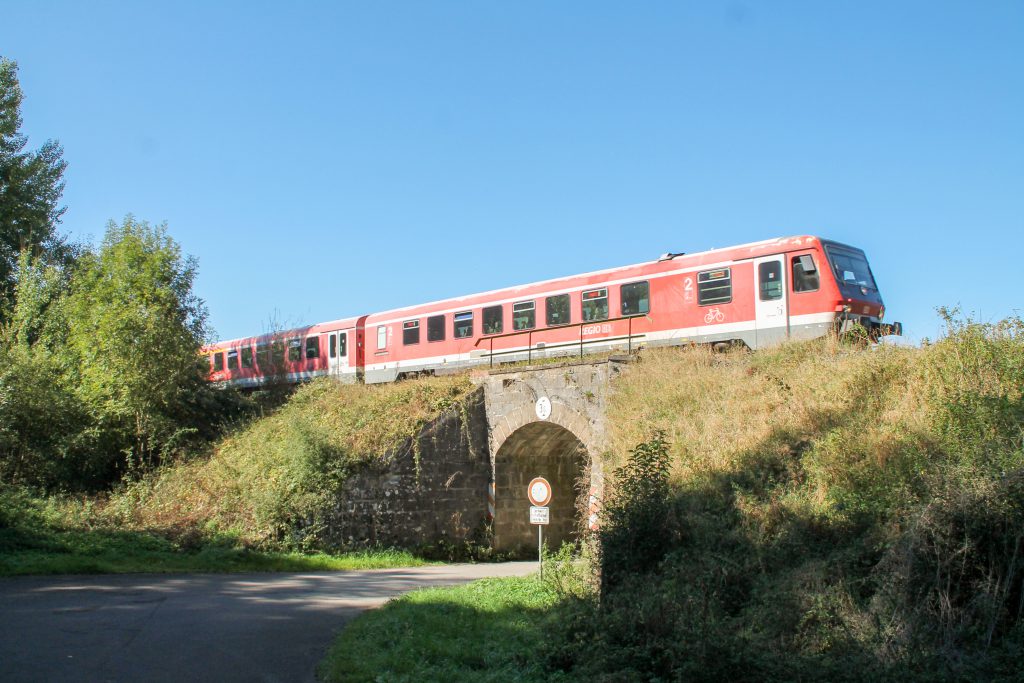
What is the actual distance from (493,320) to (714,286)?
6.98 m

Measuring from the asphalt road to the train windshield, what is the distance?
10.1m

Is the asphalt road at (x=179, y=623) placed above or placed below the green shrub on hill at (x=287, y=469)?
below

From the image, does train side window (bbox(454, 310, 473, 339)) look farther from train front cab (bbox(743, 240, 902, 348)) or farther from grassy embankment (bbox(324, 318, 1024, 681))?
grassy embankment (bbox(324, 318, 1024, 681))

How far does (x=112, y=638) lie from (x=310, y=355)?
19477 millimetres

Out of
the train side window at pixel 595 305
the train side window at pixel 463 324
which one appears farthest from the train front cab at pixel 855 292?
the train side window at pixel 463 324

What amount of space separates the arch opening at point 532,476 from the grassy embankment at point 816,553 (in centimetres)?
664

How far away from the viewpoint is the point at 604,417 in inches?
671

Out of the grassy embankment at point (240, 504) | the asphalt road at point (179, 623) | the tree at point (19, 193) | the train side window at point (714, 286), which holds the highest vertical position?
the tree at point (19, 193)

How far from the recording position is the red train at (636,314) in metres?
17.0

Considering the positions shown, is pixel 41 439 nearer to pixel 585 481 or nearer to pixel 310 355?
pixel 310 355

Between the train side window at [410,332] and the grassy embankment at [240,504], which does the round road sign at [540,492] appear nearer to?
the grassy embankment at [240,504]

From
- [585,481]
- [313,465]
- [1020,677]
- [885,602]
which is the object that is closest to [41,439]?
[313,465]

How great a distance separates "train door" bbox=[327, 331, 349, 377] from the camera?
2724 cm

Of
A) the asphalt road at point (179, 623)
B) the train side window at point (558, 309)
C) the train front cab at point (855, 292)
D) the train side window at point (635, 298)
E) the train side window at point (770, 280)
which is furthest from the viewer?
the train side window at point (558, 309)
